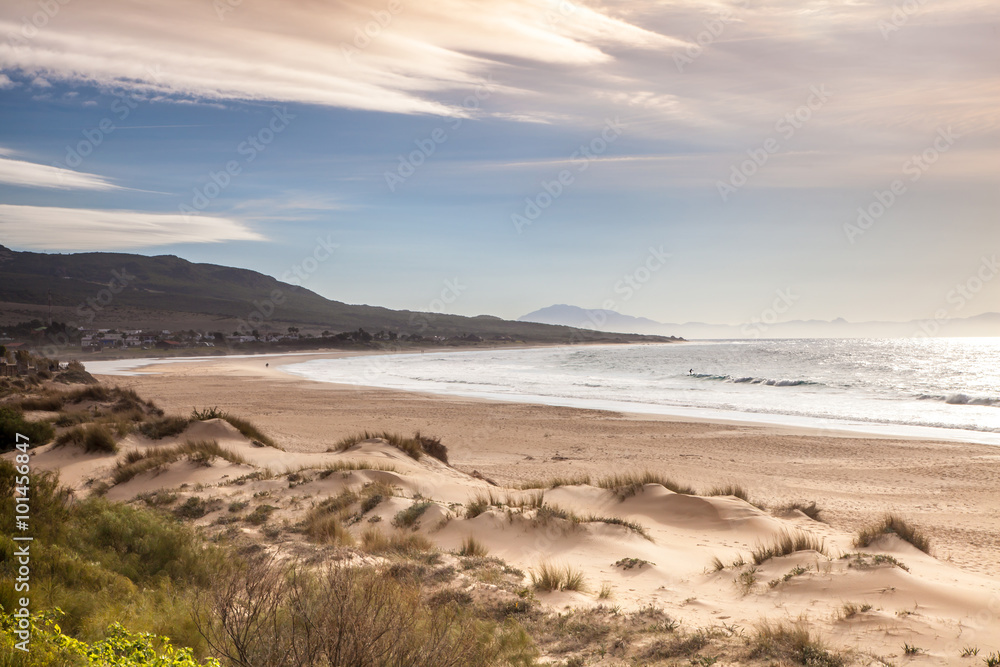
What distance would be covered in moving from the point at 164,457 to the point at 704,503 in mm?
10276

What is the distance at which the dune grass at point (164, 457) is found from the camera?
1162cm

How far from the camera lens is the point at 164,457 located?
12180mm

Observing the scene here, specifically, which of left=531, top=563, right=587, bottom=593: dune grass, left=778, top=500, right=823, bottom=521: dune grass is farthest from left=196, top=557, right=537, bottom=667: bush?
left=778, top=500, right=823, bottom=521: dune grass

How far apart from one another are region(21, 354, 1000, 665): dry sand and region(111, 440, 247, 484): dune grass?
0.27 m

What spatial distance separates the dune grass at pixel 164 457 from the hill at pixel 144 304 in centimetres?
10764

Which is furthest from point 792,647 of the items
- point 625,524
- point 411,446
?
point 411,446

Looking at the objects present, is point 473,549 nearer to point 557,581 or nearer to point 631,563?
point 557,581

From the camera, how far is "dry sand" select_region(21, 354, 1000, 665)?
5.84 metres

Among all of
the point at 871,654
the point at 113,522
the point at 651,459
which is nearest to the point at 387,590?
the point at 113,522

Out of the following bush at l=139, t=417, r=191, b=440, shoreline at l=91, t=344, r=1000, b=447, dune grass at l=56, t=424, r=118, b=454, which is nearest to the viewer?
dune grass at l=56, t=424, r=118, b=454

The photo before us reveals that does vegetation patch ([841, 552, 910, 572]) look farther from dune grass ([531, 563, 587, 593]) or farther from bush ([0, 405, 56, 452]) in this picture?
bush ([0, 405, 56, 452])

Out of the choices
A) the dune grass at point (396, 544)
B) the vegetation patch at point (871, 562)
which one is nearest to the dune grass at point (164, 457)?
the dune grass at point (396, 544)

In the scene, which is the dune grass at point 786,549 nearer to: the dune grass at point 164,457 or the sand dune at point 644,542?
the sand dune at point 644,542

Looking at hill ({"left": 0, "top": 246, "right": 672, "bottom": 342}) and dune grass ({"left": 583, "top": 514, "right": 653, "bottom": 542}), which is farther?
hill ({"left": 0, "top": 246, "right": 672, "bottom": 342})
